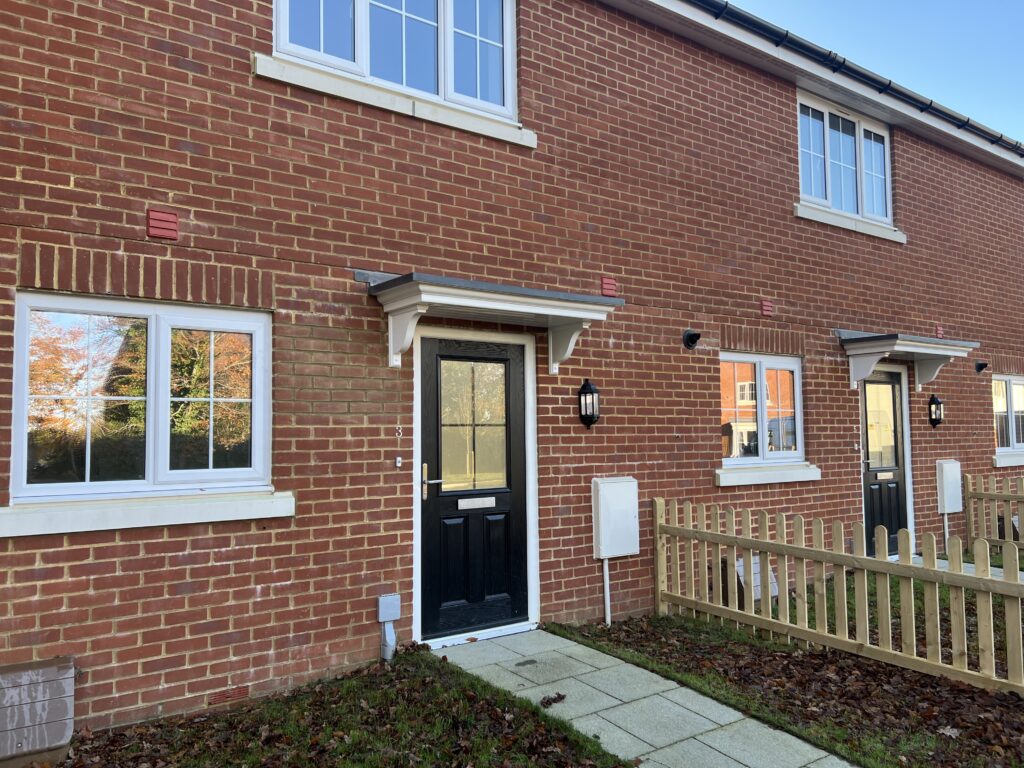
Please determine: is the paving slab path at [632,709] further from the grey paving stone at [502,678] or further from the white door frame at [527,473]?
the white door frame at [527,473]

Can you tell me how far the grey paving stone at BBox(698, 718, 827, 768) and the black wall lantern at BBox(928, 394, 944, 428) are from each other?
725cm

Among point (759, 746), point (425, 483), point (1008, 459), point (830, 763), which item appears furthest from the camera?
point (1008, 459)

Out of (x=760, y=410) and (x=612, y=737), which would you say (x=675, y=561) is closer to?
(x=760, y=410)

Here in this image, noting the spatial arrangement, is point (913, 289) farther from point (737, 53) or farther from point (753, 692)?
point (753, 692)

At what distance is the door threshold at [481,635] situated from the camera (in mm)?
5531

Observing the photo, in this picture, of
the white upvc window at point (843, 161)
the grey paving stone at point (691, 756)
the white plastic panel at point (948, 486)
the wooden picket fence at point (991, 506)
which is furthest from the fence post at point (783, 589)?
the wooden picket fence at point (991, 506)

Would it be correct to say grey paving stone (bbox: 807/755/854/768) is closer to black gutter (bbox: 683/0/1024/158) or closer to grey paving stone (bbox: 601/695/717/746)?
grey paving stone (bbox: 601/695/717/746)

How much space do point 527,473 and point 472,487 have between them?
0.53 m

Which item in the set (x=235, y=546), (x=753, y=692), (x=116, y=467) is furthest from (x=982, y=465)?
(x=116, y=467)

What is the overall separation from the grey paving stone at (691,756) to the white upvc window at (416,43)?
16.0 ft

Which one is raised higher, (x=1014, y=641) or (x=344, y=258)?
(x=344, y=258)

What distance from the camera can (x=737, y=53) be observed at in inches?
309

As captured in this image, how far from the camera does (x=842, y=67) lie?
848 centimetres

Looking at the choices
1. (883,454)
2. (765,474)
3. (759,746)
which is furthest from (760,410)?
(759,746)
